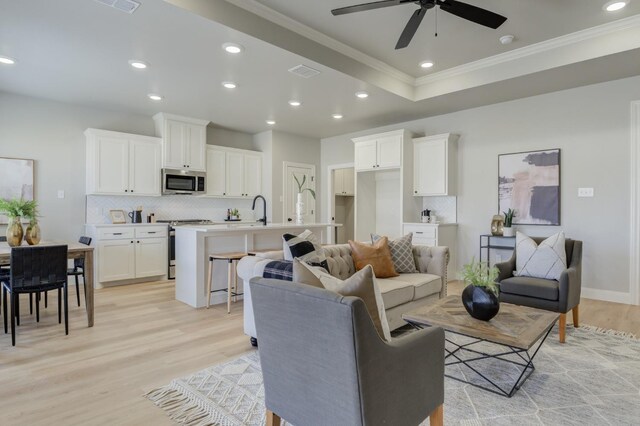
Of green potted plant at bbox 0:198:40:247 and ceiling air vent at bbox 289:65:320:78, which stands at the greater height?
ceiling air vent at bbox 289:65:320:78

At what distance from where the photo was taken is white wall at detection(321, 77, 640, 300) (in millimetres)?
4375

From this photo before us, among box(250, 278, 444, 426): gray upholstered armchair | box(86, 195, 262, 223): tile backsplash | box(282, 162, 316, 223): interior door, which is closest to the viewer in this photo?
box(250, 278, 444, 426): gray upholstered armchair

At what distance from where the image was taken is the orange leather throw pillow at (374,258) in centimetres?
344

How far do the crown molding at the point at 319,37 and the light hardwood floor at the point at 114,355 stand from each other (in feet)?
9.80

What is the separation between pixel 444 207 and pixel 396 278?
292 cm

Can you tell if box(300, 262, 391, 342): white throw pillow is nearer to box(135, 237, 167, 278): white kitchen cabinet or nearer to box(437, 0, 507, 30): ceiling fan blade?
box(437, 0, 507, 30): ceiling fan blade

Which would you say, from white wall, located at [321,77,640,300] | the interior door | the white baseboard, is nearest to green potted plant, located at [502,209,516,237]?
white wall, located at [321,77,640,300]

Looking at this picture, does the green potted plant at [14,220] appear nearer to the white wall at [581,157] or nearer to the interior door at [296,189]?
the interior door at [296,189]

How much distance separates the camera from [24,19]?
302cm

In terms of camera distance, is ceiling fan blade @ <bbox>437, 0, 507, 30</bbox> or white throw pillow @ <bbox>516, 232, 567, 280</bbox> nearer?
ceiling fan blade @ <bbox>437, 0, 507, 30</bbox>

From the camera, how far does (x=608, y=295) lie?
4.46 meters

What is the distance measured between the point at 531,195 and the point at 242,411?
4.69m

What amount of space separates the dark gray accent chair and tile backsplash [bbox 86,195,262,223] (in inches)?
199

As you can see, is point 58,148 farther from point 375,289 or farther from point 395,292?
point 375,289
